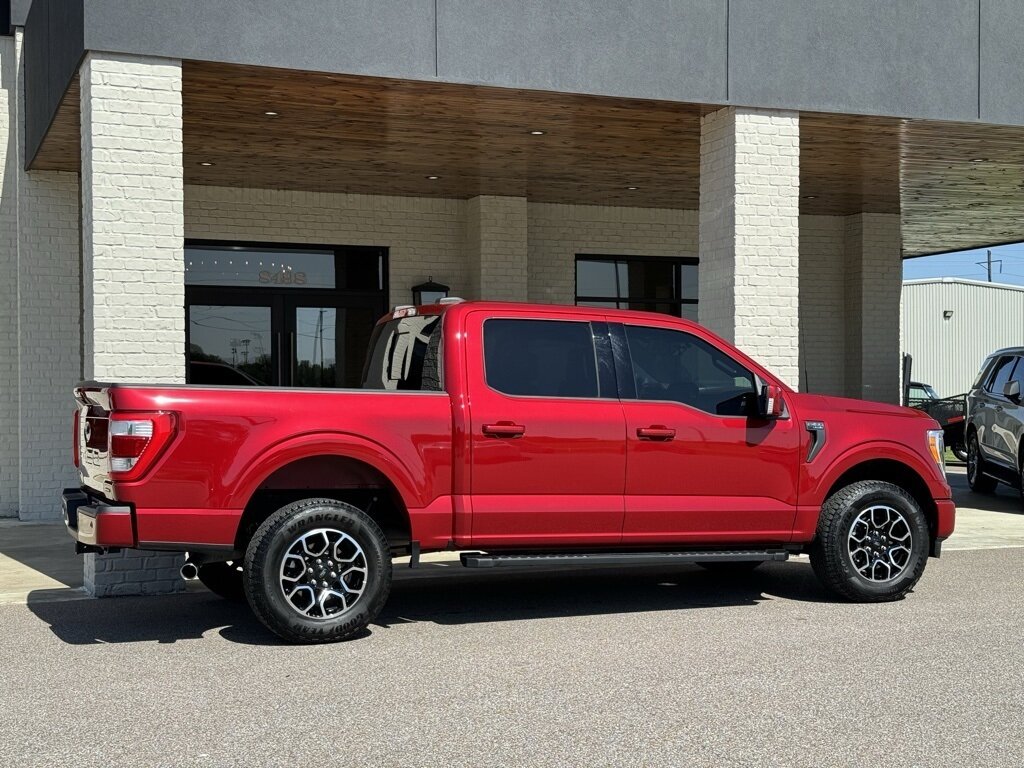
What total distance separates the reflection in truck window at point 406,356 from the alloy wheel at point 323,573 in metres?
1.18

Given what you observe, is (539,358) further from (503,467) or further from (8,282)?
(8,282)

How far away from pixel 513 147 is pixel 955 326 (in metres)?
36.8

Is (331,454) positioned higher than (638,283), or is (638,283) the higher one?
(638,283)

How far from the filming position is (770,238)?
11.4 m

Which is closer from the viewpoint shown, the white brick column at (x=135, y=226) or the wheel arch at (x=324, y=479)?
the wheel arch at (x=324, y=479)

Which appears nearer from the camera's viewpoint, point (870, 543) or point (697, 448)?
point (697, 448)

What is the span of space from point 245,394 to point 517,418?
1658 mm

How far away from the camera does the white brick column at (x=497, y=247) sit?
17.0 m

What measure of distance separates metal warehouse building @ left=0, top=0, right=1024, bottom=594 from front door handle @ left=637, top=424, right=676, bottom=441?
324 cm

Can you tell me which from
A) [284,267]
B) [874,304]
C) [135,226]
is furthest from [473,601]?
[874,304]

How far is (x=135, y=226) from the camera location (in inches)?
376

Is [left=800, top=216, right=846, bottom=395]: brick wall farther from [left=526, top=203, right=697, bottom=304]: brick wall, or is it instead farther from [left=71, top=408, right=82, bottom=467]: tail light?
[left=71, top=408, right=82, bottom=467]: tail light

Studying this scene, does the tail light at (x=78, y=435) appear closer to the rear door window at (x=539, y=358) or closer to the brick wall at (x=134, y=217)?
the brick wall at (x=134, y=217)

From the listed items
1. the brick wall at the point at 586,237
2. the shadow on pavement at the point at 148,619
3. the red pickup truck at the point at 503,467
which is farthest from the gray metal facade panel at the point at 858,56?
the brick wall at the point at 586,237
